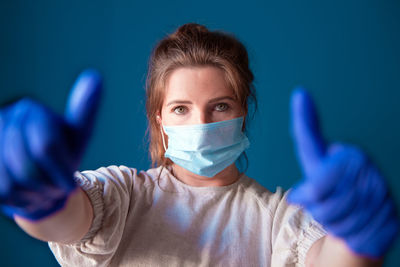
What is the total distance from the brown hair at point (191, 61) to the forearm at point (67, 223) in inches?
22.8

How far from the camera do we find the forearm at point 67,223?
2.42 feet

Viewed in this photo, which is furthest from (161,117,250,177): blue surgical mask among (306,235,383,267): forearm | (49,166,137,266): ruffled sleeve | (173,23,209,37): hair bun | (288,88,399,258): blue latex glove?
(288,88,399,258): blue latex glove

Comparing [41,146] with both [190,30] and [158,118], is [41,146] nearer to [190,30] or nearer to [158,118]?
[158,118]

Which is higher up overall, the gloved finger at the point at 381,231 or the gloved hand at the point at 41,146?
the gloved hand at the point at 41,146

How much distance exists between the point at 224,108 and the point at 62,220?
0.70 meters

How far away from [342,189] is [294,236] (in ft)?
1.56

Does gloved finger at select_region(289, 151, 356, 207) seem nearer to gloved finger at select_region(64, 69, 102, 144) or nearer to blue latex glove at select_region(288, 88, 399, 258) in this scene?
blue latex glove at select_region(288, 88, 399, 258)

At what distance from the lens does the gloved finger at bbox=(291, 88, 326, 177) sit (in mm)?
623

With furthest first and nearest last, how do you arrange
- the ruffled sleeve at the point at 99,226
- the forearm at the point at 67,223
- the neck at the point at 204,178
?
the neck at the point at 204,178, the ruffled sleeve at the point at 99,226, the forearm at the point at 67,223

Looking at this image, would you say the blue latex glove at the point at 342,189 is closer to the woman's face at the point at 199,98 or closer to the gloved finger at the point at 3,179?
the gloved finger at the point at 3,179

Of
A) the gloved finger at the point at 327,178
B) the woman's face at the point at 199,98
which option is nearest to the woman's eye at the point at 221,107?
the woman's face at the point at 199,98

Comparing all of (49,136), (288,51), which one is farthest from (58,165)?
(288,51)

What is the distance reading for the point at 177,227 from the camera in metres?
1.21

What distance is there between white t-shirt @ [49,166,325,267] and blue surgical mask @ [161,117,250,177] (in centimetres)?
10
